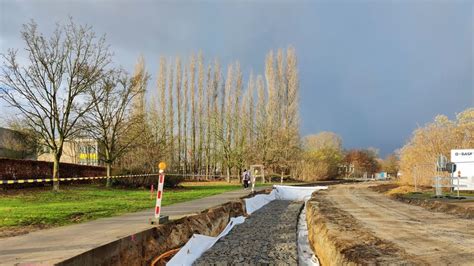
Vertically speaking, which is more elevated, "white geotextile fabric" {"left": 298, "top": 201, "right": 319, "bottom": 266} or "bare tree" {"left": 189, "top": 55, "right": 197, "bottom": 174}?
"bare tree" {"left": 189, "top": 55, "right": 197, "bottom": 174}

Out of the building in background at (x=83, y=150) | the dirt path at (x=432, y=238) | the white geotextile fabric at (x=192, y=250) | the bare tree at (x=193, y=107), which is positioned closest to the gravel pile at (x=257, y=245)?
the white geotextile fabric at (x=192, y=250)

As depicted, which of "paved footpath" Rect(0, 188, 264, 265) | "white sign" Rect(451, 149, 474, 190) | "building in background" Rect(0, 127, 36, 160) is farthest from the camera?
"building in background" Rect(0, 127, 36, 160)

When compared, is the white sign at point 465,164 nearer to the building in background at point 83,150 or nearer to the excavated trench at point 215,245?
the excavated trench at point 215,245

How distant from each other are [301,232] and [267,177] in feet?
119

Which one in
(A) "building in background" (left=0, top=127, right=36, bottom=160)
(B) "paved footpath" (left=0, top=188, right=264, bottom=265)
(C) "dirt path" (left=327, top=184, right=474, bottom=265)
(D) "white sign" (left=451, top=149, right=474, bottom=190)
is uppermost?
(A) "building in background" (left=0, top=127, right=36, bottom=160)

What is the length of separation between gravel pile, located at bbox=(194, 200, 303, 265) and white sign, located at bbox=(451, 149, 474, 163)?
43.9 ft

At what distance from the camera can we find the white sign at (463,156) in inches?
944

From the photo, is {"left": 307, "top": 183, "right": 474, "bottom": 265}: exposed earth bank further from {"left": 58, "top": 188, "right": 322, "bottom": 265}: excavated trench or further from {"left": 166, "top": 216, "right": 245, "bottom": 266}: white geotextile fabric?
{"left": 166, "top": 216, "right": 245, "bottom": 266}: white geotextile fabric

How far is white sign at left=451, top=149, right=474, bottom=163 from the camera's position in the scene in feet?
78.6

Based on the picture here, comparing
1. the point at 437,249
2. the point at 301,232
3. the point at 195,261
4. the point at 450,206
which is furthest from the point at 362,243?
the point at 450,206

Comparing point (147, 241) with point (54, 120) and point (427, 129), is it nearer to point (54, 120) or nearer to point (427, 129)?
point (54, 120)

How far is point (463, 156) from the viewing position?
24.3 m

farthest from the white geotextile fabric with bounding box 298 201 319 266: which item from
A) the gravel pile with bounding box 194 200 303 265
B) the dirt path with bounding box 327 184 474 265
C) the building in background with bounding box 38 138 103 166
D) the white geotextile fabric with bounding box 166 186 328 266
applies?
the building in background with bounding box 38 138 103 166

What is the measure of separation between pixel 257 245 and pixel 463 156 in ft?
61.4
